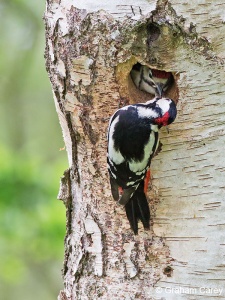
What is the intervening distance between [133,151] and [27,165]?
2092 millimetres

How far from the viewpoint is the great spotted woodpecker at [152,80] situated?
9.96 ft

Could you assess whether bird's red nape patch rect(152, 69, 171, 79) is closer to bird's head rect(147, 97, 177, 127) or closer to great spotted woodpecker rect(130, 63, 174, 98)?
great spotted woodpecker rect(130, 63, 174, 98)

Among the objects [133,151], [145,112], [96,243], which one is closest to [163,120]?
[145,112]

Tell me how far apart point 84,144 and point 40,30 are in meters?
3.56

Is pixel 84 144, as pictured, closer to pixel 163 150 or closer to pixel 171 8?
pixel 163 150

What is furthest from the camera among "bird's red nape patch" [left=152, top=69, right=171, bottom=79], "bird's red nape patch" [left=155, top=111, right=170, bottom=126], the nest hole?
"bird's red nape patch" [left=152, top=69, right=171, bottom=79]

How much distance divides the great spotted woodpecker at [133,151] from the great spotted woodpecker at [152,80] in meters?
0.17

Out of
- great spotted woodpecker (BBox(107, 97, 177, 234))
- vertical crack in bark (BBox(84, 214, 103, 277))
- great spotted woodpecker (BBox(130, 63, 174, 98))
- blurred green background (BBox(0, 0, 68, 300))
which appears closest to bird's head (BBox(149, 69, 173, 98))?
great spotted woodpecker (BBox(130, 63, 174, 98))

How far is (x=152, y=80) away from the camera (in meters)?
3.05

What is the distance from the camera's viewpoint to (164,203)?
2.88 metres

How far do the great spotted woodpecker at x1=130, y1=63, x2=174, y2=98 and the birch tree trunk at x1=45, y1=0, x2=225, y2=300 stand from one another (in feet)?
0.28

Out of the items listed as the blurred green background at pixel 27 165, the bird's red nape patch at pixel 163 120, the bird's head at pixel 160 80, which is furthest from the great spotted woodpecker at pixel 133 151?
the blurred green background at pixel 27 165

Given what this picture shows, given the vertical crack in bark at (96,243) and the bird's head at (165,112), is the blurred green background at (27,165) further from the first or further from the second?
the bird's head at (165,112)

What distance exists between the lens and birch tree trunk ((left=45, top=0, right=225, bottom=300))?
2697 mm
